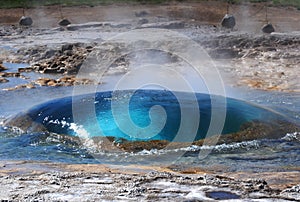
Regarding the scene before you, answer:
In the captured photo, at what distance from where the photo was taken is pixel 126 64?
39.1 feet

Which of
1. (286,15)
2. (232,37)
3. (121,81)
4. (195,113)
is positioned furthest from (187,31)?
(195,113)

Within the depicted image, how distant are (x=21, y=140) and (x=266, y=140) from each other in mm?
3012

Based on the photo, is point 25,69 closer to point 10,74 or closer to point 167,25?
point 10,74

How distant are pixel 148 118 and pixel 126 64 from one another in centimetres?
557

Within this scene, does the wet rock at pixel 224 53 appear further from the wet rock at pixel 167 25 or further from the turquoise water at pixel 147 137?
the turquoise water at pixel 147 137

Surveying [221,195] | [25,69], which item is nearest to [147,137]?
[221,195]

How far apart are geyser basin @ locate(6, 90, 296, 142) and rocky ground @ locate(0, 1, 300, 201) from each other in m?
1.12

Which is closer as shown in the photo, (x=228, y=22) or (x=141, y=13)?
(x=228, y=22)

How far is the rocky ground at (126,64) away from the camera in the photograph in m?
4.16

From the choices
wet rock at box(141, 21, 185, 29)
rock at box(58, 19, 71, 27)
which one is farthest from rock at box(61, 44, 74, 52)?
rock at box(58, 19, 71, 27)

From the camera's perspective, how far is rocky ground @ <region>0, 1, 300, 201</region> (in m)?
4.16

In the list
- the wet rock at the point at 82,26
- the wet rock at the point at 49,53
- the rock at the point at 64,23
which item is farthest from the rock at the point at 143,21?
the wet rock at the point at 49,53

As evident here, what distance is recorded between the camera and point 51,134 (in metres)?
6.50

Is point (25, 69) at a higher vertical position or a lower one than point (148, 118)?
higher
